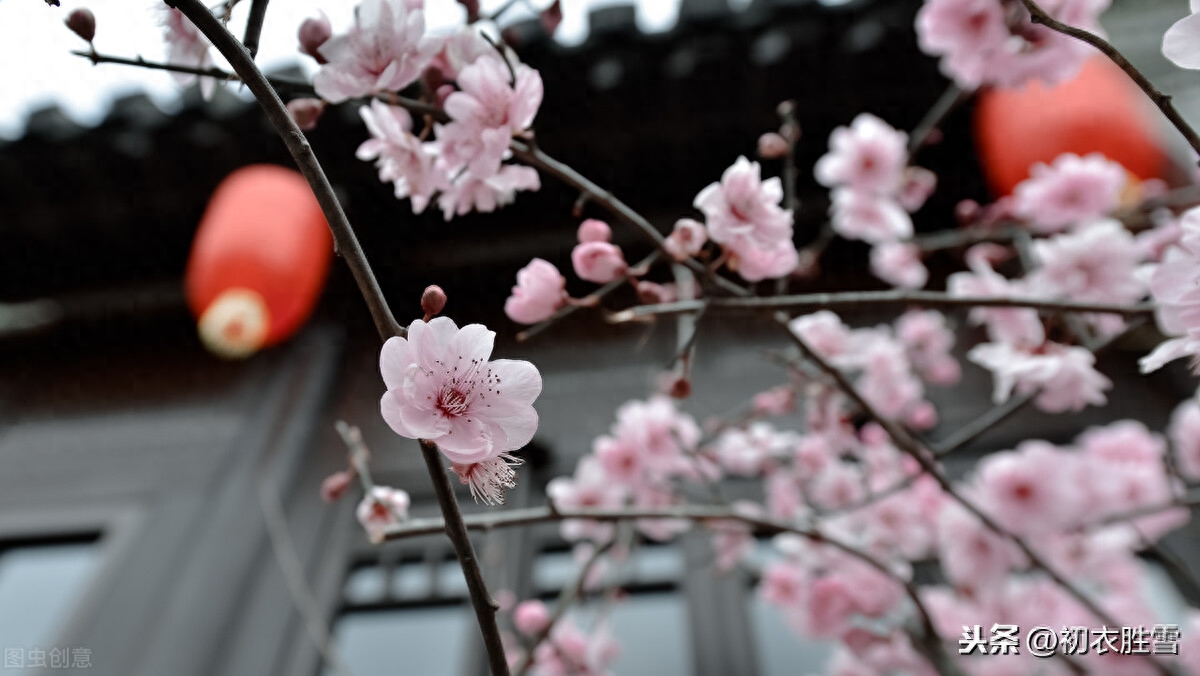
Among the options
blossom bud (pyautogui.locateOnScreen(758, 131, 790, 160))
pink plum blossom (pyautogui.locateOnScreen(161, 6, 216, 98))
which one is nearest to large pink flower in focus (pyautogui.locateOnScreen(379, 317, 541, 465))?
pink plum blossom (pyautogui.locateOnScreen(161, 6, 216, 98))

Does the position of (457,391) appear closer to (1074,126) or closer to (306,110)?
(306,110)

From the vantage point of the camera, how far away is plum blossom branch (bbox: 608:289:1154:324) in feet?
3.11

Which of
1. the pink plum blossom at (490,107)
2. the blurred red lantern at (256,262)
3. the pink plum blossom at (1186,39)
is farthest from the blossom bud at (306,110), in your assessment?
the blurred red lantern at (256,262)

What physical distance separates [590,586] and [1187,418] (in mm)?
1436

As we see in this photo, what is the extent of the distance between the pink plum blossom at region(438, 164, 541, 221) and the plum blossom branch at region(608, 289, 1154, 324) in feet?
0.66

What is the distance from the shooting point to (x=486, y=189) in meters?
0.93

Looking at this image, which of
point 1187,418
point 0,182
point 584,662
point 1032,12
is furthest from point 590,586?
point 0,182

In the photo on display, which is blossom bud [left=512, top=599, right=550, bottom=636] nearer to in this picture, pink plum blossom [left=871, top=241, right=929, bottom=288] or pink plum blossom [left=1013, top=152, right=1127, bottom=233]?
pink plum blossom [left=871, top=241, right=929, bottom=288]

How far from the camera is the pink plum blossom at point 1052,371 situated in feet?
3.91

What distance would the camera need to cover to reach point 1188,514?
1859 mm

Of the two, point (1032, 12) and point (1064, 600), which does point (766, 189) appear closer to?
point (1032, 12)

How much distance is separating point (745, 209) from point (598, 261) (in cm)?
19

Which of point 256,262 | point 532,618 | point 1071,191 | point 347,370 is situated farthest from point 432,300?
point 347,370

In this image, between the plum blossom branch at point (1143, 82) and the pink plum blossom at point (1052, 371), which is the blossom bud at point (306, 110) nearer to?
the plum blossom branch at point (1143, 82)
